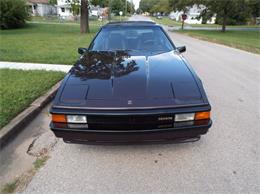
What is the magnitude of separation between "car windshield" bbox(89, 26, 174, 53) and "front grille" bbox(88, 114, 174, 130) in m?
1.85

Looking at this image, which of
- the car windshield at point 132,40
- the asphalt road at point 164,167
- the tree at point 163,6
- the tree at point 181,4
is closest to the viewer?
the asphalt road at point 164,167

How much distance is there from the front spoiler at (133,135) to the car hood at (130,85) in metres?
0.28

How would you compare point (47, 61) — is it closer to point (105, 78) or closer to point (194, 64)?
point (194, 64)

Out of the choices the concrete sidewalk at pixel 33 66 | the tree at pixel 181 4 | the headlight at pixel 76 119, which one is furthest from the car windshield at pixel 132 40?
the tree at pixel 181 4

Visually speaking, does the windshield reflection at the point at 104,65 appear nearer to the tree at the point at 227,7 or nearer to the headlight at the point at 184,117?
the headlight at the point at 184,117

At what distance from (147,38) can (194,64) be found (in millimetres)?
4356

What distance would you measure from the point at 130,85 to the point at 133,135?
0.58 meters

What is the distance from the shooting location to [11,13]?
22.1m

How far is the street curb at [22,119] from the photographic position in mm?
3381

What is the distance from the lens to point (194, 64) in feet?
27.9

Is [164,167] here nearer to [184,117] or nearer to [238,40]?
[184,117]

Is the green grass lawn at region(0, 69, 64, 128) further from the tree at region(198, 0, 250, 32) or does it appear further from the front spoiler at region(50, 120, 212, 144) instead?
the tree at region(198, 0, 250, 32)

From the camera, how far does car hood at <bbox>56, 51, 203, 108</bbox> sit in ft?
8.61

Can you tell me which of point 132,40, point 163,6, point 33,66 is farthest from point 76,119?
point 163,6
